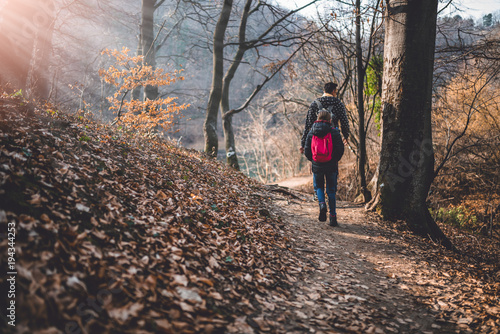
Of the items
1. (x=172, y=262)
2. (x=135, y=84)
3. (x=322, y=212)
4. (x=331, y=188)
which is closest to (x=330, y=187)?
(x=331, y=188)

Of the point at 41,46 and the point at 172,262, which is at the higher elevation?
the point at 41,46

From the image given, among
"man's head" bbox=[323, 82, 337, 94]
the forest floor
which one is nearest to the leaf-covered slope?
the forest floor

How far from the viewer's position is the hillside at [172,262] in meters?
1.72

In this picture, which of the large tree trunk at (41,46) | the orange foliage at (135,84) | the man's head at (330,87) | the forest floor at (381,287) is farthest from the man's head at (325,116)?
the large tree trunk at (41,46)

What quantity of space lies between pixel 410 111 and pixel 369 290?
3.63 meters

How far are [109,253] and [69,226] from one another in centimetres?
39

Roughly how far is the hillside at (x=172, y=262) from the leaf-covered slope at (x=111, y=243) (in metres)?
0.01

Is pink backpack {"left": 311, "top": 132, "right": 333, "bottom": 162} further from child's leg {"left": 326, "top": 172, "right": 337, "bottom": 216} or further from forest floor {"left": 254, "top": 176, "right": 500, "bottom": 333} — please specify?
forest floor {"left": 254, "top": 176, "right": 500, "bottom": 333}

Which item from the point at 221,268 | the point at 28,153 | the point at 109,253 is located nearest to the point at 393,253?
the point at 221,268

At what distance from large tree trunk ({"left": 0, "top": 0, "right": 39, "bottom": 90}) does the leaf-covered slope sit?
93.9 inches

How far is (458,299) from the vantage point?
2934 millimetres

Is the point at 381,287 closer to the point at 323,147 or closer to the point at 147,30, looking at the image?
the point at 323,147

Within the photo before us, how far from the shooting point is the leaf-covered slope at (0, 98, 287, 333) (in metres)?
1.66

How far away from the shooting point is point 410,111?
5.10 metres
